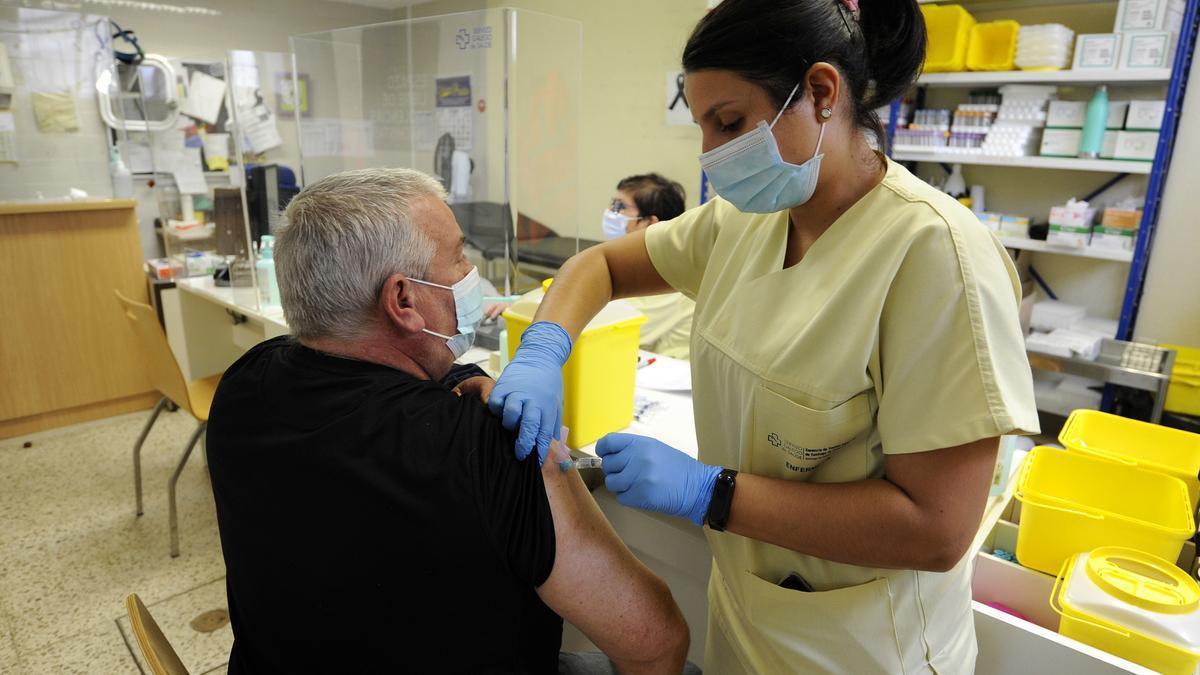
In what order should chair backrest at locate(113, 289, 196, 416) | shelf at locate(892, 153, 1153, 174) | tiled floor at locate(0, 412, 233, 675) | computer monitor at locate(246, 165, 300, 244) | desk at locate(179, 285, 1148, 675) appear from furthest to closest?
computer monitor at locate(246, 165, 300, 244)
shelf at locate(892, 153, 1153, 174)
chair backrest at locate(113, 289, 196, 416)
tiled floor at locate(0, 412, 233, 675)
desk at locate(179, 285, 1148, 675)

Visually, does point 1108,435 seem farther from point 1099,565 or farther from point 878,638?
point 878,638

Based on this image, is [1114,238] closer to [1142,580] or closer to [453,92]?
[1142,580]

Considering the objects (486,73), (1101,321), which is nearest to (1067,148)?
(1101,321)

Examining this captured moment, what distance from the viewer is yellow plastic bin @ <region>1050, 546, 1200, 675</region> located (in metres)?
0.95

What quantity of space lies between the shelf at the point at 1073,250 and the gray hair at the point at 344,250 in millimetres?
2518

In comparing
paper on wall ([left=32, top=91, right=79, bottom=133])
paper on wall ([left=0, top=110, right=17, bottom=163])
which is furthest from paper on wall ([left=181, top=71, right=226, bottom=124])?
paper on wall ([left=0, top=110, right=17, bottom=163])

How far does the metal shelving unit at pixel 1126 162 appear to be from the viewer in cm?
250

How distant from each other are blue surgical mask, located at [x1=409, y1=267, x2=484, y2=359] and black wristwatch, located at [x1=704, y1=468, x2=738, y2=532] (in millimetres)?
433

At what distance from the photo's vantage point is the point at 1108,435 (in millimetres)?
1477

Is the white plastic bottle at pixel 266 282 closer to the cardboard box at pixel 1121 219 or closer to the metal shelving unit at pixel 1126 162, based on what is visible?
the metal shelving unit at pixel 1126 162

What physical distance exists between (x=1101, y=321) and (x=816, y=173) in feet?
9.40

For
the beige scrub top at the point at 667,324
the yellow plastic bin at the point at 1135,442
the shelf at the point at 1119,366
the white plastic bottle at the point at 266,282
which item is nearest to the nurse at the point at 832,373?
the yellow plastic bin at the point at 1135,442

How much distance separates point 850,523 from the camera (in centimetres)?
79

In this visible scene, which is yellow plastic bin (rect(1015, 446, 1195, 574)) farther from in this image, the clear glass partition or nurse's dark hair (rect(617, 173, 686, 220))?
nurse's dark hair (rect(617, 173, 686, 220))
